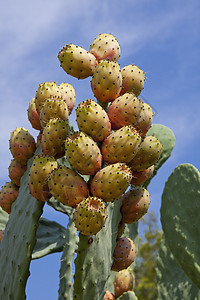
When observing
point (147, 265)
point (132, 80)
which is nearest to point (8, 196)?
point (132, 80)

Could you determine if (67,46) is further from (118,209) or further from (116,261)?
(116,261)

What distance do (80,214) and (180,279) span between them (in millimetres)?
2200

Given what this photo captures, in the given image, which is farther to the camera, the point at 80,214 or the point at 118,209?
the point at 118,209

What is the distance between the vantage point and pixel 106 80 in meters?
2.32

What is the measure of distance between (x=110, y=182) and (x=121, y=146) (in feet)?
0.62

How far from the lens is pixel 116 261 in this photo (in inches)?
102

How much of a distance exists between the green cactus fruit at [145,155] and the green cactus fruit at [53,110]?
42 cm

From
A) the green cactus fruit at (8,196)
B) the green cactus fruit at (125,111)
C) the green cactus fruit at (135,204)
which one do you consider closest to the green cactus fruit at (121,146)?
the green cactus fruit at (125,111)

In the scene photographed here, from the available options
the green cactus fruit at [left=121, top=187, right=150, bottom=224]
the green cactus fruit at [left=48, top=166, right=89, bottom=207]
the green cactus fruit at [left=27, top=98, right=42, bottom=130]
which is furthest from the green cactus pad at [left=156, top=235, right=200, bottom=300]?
the green cactus fruit at [left=48, top=166, right=89, bottom=207]

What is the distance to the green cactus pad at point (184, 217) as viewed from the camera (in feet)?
10.7

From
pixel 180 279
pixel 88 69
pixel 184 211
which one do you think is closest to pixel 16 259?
pixel 88 69

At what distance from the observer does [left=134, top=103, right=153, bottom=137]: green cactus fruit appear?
2428mm

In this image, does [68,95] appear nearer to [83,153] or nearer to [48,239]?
[83,153]

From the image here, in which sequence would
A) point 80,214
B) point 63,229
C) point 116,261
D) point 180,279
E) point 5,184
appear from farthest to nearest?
point 180,279, point 63,229, point 5,184, point 116,261, point 80,214
